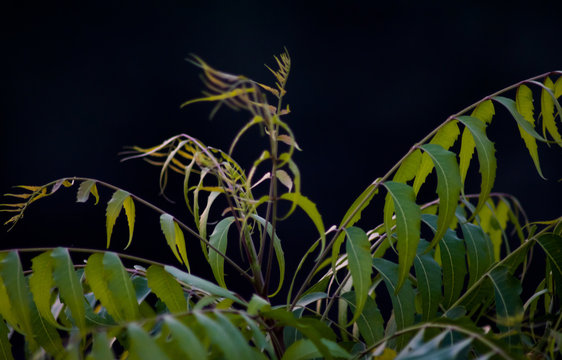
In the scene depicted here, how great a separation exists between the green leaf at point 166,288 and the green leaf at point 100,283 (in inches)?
1.0

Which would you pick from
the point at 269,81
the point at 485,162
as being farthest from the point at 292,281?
the point at 269,81

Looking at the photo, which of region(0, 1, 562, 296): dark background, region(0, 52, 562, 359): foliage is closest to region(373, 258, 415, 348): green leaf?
region(0, 52, 562, 359): foliage

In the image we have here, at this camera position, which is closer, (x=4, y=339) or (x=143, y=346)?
(x=143, y=346)

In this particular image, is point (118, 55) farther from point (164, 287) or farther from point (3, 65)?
point (164, 287)

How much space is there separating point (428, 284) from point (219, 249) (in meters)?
0.16

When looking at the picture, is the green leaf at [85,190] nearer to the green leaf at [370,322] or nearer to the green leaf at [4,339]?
the green leaf at [4,339]

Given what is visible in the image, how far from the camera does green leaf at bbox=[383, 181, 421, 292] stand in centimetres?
35

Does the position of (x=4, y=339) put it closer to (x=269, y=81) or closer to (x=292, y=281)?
(x=292, y=281)

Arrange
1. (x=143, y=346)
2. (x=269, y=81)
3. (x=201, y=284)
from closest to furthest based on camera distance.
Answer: (x=143, y=346), (x=201, y=284), (x=269, y=81)

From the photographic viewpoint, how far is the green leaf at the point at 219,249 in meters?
0.43

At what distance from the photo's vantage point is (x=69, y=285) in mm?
354

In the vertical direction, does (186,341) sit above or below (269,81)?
below

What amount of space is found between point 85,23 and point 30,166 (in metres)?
0.39

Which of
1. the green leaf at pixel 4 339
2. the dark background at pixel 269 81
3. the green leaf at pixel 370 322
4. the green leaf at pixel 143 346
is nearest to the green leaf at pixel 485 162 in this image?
the green leaf at pixel 370 322
